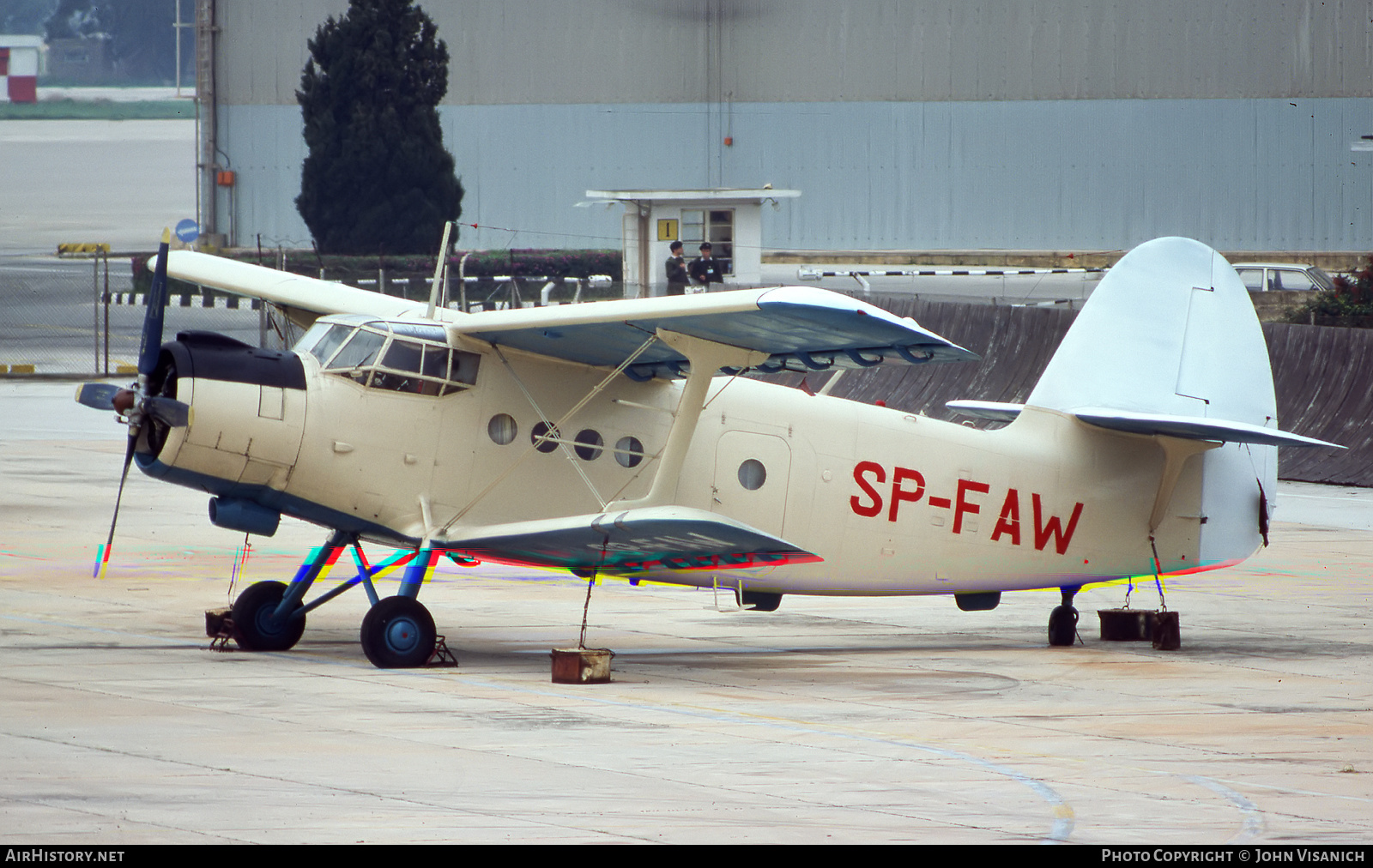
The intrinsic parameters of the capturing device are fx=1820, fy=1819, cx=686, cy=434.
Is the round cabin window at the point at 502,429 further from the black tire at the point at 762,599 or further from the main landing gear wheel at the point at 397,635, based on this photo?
the black tire at the point at 762,599

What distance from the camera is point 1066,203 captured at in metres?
63.5

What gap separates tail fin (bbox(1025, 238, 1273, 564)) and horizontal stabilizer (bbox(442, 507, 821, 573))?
10.7ft

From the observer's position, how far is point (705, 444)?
45.4 ft

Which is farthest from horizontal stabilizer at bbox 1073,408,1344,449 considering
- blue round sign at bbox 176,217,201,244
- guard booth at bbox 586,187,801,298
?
guard booth at bbox 586,187,801,298

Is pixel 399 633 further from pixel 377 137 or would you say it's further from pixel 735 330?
pixel 377 137

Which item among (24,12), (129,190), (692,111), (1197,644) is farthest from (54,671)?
(24,12)

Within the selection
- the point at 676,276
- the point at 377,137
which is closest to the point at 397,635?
the point at 676,276

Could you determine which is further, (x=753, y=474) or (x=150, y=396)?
(x=753, y=474)

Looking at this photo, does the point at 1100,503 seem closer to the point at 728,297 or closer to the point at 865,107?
the point at 728,297

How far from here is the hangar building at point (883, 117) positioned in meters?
62.0

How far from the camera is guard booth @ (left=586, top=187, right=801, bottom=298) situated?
150 feet

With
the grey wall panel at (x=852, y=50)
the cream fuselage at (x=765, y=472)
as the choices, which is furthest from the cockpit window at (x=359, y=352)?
the grey wall panel at (x=852, y=50)

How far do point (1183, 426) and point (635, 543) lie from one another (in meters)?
4.67

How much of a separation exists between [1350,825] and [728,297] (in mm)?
5207
